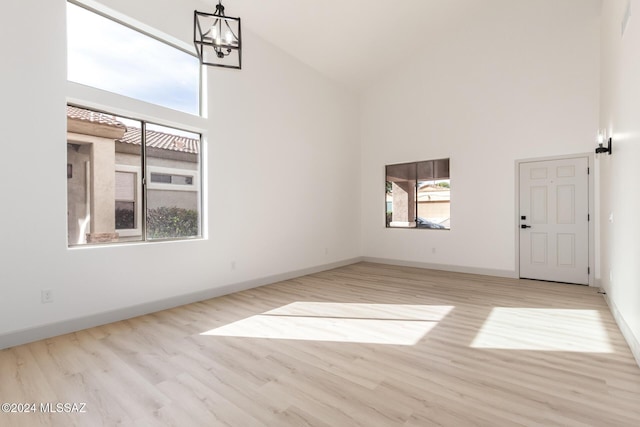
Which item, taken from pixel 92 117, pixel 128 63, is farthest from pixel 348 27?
pixel 92 117

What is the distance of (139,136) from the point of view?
4156 millimetres

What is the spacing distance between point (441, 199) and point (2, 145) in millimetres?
6832

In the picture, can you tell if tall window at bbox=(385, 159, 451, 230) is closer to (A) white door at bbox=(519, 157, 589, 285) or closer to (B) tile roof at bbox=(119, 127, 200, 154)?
(A) white door at bbox=(519, 157, 589, 285)

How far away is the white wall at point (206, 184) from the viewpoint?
120 inches

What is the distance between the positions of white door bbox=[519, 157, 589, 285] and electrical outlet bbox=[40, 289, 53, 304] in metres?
6.97

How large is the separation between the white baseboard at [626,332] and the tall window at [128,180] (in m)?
4.93

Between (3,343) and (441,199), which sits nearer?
(3,343)

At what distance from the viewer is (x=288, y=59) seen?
6102mm

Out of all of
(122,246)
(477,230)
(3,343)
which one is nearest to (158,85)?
(122,246)

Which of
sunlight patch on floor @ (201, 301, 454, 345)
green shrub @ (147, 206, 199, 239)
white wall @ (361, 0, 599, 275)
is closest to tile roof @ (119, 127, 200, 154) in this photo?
green shrub @ (147, 206, 199, 239)

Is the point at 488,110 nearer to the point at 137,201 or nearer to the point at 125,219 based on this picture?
the point at 137,201

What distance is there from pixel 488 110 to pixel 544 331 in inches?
174

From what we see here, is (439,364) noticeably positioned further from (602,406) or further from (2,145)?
(2,145)

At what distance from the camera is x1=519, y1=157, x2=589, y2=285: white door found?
5.42 metres
